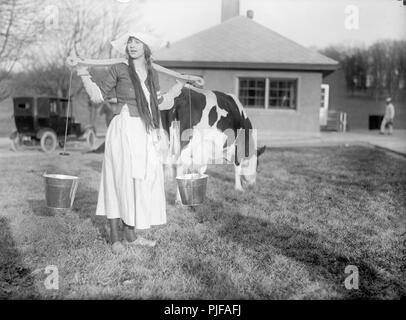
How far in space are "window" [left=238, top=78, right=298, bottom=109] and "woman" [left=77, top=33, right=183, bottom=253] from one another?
12036 millimetres

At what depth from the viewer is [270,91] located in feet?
52.1

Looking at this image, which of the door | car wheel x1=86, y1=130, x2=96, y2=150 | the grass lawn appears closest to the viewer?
the grass lawn

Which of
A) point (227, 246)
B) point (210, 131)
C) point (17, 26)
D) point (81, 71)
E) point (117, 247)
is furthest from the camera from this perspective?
point (17, 26)

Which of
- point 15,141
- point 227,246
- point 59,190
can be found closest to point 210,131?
point 227,246

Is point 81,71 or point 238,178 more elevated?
point 81,71

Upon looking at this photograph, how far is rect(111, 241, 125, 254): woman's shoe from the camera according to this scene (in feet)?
12.5

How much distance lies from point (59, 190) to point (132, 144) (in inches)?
30.8

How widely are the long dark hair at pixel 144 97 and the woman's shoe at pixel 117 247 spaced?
0.98m

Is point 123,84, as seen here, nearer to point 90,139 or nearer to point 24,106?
point 90,139

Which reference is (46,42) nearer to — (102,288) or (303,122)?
(102,288)

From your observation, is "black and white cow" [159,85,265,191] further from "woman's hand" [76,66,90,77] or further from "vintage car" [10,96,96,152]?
"vintage car" [10,96,96,152]

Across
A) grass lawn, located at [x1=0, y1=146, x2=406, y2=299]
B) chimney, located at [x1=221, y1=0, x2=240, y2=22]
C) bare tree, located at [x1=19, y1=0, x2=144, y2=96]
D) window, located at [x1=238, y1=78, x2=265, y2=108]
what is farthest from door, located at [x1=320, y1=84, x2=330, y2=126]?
chimney, located at [x1=221, y1=0, x2=240, y2=22]

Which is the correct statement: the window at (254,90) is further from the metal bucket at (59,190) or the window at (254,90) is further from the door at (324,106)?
the metal bucket at (59,190)

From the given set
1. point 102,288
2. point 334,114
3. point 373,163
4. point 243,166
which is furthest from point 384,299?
point 334,114
